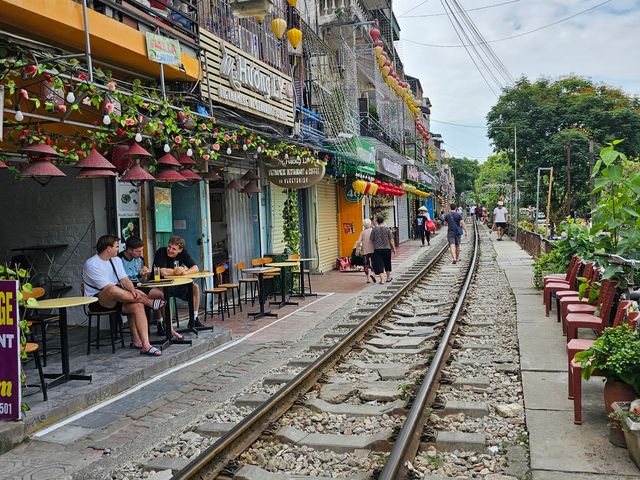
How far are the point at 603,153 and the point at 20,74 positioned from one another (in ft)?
19.9

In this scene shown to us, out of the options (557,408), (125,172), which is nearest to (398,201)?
(125,172)

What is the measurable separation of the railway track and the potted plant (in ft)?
4.70

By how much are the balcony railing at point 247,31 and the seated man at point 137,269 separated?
14.8 ft

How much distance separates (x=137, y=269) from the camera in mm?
8656

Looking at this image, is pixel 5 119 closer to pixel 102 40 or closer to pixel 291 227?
pixel 102 40

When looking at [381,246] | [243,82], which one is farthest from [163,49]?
[381,246]

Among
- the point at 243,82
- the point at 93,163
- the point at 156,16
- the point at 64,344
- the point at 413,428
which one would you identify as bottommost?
the point at 413,428

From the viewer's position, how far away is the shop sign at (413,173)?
1201 inches

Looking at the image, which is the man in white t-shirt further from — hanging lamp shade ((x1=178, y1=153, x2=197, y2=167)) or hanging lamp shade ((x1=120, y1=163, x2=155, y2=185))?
hanging lamp shade ((x1=120, y1=163, x2=155, y2=185))

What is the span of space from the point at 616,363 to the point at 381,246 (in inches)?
392

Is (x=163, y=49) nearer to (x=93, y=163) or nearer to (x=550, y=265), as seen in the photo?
(x=93, y=163)

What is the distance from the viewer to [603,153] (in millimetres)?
5875

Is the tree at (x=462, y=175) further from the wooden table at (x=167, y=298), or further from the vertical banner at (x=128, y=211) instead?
the wooden table at (x=167, y=298)

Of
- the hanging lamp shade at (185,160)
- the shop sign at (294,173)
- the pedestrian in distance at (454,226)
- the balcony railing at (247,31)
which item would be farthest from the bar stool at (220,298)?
the pedestrian in distance at (454,226)
